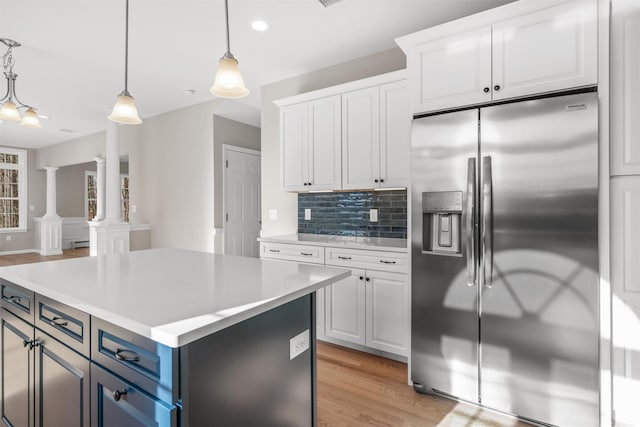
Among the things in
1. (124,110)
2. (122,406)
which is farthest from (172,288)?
(124,110)

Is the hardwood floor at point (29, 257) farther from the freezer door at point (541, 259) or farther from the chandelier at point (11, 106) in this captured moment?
the freezer door at point (541, 259)

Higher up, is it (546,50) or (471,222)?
(546,50)

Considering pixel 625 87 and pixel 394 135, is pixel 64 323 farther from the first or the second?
pixel 625 87

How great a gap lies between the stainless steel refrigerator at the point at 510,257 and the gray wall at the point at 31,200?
34.5ft

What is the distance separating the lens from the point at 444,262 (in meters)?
2.06

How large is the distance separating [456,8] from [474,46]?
2.32 ft

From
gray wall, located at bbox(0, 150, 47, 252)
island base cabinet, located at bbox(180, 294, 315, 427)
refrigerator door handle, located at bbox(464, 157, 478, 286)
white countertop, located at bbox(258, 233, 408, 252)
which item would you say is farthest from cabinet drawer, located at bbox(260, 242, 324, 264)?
gray wall, located at bbox(0, 150, 47, 252)

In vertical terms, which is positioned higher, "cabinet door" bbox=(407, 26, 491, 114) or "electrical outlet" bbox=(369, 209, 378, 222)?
"cabinet door" bbox=(407, 26, 491, 114)

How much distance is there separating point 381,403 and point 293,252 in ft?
4.66

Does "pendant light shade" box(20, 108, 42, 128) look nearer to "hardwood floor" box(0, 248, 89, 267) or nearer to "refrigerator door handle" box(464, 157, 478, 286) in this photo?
"refrigerator door handle" box(464, 157, 478, 286)

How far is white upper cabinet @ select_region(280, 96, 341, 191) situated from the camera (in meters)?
3.13

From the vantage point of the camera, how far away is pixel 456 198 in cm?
202

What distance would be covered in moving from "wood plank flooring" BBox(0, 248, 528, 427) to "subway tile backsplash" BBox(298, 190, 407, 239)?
3.89 feet

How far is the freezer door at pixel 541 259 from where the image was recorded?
5.53 feet
